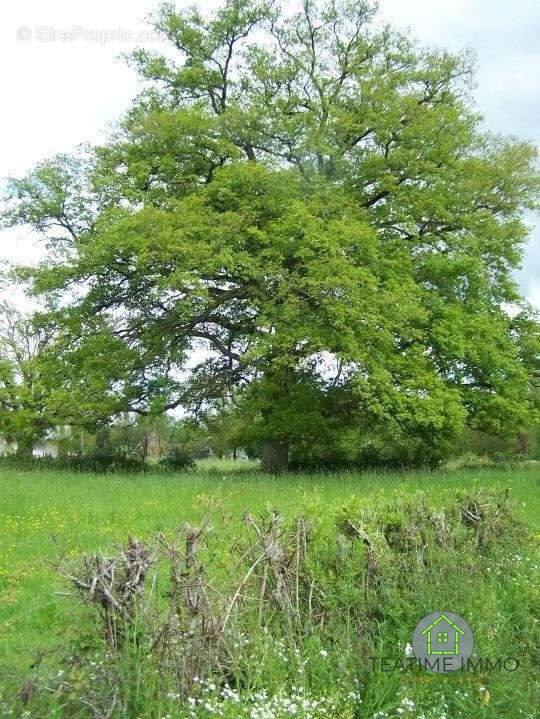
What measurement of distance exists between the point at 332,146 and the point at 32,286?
10130 mm

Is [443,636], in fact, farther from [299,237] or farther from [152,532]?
[299,237]

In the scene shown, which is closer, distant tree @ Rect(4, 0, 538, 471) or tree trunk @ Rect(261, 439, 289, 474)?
distant tree @ Rect(4, 0, 538, 471)

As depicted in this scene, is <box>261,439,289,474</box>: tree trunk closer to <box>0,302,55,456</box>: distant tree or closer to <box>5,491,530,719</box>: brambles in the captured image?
<box>0,302,55,456</box>: distant tree

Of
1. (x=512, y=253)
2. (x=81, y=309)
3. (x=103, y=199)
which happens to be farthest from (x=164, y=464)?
(x=512, y=253)

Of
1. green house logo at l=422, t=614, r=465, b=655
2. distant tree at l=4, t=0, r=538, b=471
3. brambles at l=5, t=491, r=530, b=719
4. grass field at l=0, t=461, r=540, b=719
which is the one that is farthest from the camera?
distant tree at l=4, t=0, r=538, b=471

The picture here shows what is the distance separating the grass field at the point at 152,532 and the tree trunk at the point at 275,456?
15.2 ft

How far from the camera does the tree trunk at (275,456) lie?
2189 cm

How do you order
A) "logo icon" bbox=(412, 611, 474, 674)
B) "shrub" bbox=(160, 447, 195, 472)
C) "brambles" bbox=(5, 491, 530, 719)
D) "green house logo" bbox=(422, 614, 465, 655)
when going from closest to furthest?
"brambles" bbox=(5, 491, 530, 719) < "logo icon" bbox=(412, 611, 474, 674) < "green house logo" bbox=(422, 614, 465, 655) < "shrub" bbox=(160, 447, 195, 472)

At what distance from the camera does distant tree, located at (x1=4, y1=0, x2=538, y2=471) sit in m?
18.4

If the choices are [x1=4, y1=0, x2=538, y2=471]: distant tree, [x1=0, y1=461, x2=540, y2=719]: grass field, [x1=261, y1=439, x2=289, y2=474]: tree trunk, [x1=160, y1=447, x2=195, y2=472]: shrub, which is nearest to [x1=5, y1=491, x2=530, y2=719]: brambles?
[x1=0, y1=461, x2=540, y2=719]: grass field

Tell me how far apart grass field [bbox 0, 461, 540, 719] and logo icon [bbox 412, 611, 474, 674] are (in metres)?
0.13

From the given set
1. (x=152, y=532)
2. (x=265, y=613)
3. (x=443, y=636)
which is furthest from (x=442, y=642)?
(x=152, y=532)

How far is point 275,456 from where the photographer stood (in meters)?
22.0

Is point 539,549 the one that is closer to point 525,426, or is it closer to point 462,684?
point 462,684
